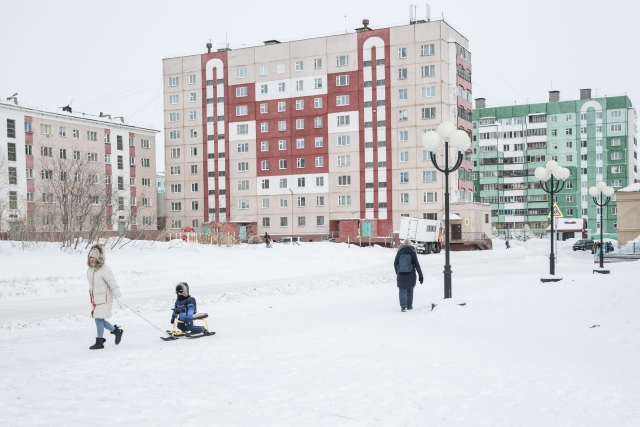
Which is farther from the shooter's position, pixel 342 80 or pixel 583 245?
pixel 342 80

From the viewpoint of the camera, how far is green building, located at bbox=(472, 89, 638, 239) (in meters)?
101

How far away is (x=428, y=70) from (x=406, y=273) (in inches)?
2037

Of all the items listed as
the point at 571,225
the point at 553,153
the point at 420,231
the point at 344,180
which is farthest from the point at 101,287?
the point at 553,153

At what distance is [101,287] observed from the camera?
34.3 feet

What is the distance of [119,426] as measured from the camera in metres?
5.69

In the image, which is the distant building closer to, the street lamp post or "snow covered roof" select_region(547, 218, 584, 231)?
the street lamp post

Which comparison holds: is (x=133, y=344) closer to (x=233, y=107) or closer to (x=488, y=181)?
(x=233, y=107)

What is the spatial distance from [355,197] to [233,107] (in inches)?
716

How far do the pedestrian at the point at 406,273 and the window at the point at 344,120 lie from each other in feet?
175

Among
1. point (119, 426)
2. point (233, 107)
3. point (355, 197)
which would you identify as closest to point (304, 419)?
point (119, 426)

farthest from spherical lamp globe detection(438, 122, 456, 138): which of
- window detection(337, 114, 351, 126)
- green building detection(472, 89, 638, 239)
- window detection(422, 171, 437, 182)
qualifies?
green building detection(472, 89, 638, 239)

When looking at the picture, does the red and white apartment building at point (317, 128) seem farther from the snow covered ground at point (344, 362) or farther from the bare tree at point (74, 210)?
the snow covered ground at point (344, 362)

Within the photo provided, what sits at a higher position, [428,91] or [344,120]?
[428,91]

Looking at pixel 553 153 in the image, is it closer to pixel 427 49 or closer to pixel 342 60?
pixel 427 49
